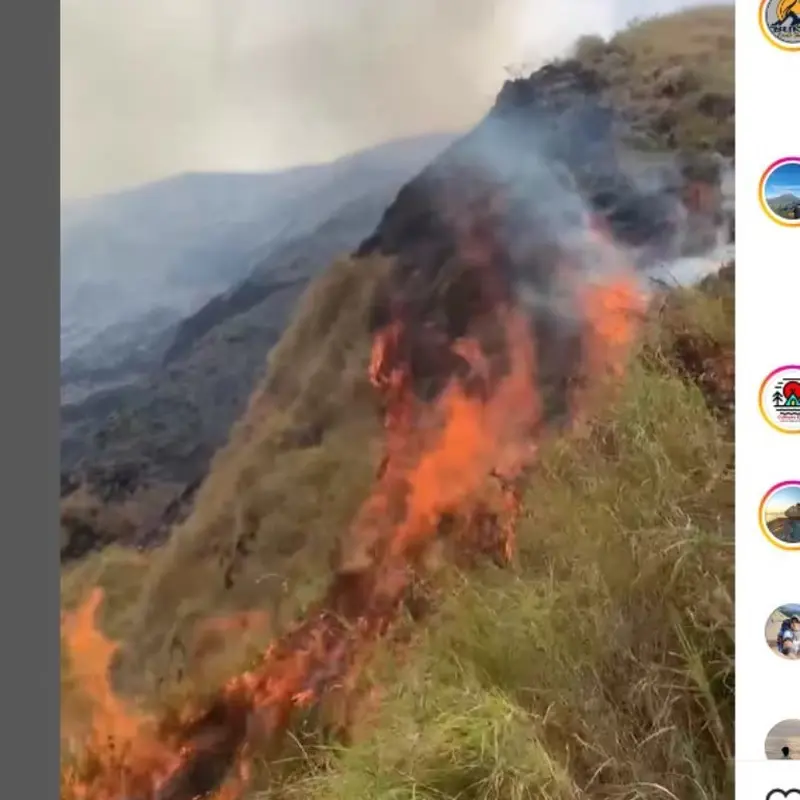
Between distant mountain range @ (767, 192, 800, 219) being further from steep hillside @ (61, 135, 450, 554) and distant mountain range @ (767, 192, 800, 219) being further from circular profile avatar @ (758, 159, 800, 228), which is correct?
steep hillside @ (61, 135, 450, 554)

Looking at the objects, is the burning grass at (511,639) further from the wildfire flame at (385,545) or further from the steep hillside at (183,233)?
the steep hillside at (183,233)

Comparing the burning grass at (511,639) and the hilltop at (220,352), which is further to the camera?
the hilltop at (220,352)

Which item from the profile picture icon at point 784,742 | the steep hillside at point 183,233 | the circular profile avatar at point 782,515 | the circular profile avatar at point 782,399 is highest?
the steep hillside at point 183,233

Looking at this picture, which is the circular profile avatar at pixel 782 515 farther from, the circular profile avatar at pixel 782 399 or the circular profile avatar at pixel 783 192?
the circular profile avatar at pixel 783 192

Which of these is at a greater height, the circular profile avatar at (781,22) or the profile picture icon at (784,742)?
the circular profile avatar at (781,22)

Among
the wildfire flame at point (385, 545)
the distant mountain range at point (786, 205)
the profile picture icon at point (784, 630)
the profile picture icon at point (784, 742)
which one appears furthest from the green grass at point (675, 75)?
the profile picture icon at point (784, 742)

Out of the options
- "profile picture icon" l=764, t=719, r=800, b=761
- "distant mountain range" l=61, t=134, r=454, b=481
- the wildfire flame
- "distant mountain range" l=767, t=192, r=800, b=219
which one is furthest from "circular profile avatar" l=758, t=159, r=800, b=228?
"profile picture icon" l=764, t=719, r=800, b=761

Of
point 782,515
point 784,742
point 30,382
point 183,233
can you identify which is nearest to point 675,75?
point 782,515
